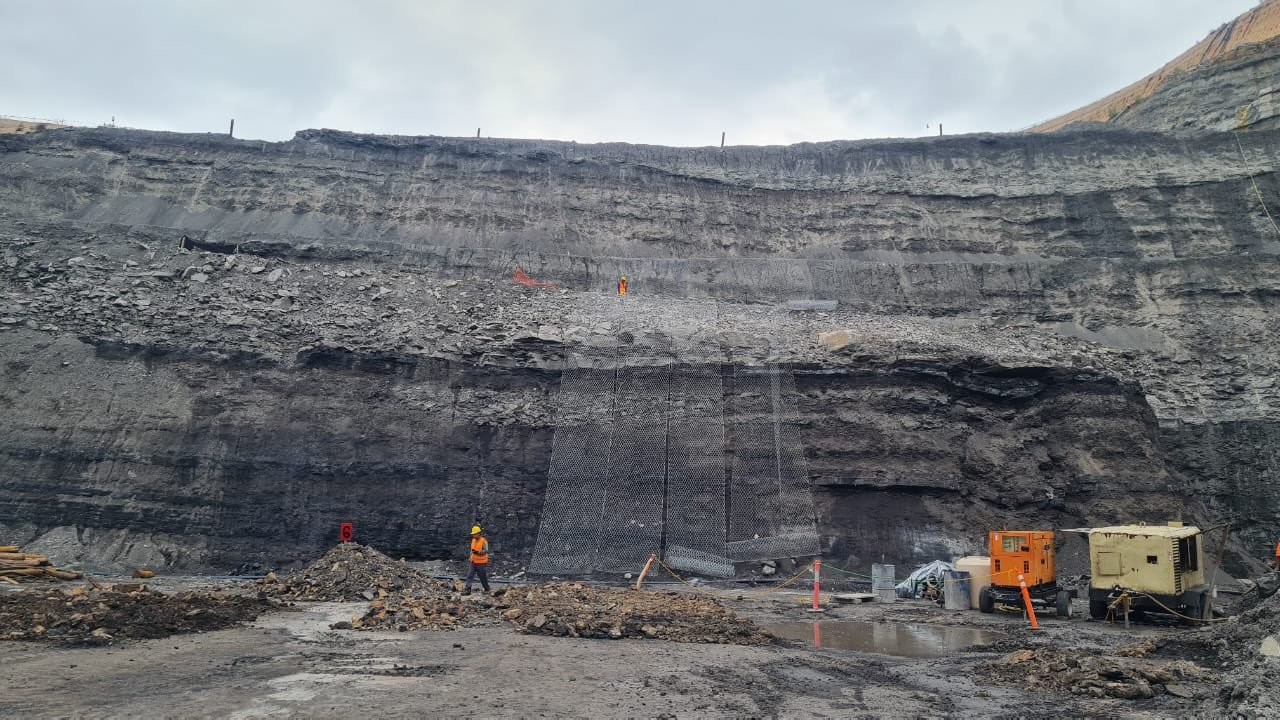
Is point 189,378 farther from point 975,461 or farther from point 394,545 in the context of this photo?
point 975,461

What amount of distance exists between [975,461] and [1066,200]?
470 inches

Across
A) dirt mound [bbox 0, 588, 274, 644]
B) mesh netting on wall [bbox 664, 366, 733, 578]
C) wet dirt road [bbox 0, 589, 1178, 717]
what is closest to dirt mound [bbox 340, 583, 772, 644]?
wet dirt road [bbox 0, 589, 1178, 717]

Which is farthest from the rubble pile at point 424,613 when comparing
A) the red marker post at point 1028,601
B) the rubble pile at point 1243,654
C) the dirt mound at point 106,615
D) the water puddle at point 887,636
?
the rubble pile at point 1243,654

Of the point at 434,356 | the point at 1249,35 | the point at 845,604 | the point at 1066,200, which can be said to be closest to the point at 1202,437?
the point at 1066,200

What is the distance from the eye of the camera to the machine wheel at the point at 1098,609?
1270 centimetres

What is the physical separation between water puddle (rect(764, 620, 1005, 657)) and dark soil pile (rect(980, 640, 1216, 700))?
1.47 m

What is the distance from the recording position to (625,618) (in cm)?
1015

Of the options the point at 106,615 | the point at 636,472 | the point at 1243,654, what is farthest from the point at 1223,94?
Answer: the point at 106,615

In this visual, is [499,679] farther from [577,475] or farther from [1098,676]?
[577,475]

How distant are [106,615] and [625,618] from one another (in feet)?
19.0

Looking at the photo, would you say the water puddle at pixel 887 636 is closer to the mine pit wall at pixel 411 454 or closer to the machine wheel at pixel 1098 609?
the machine wheel at pixel 1098 609

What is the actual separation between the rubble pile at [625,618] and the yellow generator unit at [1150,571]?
6.09 meters

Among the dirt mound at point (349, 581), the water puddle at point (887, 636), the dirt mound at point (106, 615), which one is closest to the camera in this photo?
the dirt mound at point (106, 615)

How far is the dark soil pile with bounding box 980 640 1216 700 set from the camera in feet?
24.3
